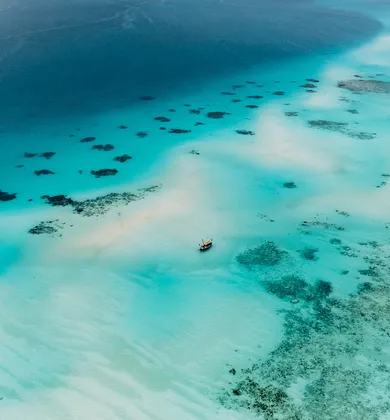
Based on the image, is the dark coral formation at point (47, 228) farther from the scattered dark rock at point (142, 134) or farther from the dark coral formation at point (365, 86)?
the dark coral formation at point (365, 86)

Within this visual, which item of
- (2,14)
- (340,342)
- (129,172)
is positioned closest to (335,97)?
(129,172)

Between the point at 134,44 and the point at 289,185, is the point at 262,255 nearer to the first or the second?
the point at 289,185

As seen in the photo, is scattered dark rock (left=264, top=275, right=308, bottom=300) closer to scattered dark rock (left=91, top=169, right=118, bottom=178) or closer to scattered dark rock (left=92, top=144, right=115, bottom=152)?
scattered dark rock (left=91, top=169, right=118, bottom=178)

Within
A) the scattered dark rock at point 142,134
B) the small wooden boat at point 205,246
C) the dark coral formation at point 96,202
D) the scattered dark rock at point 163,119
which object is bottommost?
the small wooden boat at point 205,246

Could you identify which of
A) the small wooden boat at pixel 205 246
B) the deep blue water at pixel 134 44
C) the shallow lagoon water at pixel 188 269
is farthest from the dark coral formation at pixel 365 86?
the small wooden boat at pixel 205 246

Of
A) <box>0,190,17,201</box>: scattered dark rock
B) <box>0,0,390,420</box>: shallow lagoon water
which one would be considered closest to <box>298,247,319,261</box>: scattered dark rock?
<box>0,0,390,420</box>: shallow lagoon water

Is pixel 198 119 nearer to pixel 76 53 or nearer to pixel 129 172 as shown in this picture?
pixel 129 172

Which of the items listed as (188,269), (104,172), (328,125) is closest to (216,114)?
(328,125)
